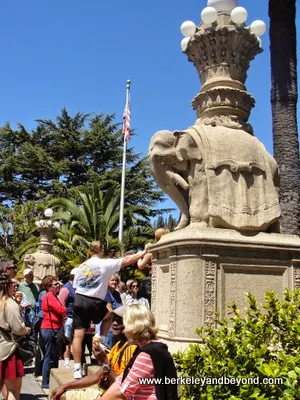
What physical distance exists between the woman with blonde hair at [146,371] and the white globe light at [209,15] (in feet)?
16.0

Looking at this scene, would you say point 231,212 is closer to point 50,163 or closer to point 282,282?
point 282,282

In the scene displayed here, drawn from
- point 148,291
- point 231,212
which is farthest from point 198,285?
point 148,291

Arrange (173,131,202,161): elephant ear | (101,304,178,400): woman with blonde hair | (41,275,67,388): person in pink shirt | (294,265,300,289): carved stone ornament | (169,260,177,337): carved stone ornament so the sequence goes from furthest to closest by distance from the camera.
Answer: (41,275,67,388): person in pink shirt
(173,131,202,161): elephant ear
(294,265,300,289): carved stone ornament
(169,260,177,337): carved stone ornament
(101,304,178,400): woman with blonde hair

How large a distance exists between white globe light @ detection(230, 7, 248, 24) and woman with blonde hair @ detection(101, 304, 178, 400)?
4933 millimetres

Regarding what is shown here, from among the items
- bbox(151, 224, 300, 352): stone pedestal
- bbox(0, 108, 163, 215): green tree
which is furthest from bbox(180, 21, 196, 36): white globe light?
bbox(0, 108, 163, 215): green tree

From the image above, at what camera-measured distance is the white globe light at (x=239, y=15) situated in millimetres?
6996

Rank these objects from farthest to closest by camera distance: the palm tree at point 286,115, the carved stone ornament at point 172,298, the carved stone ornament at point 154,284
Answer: the palm tree at point 286,115 → the carved stone ornament at point 154,284 → the carved stone ornament at point 172,298

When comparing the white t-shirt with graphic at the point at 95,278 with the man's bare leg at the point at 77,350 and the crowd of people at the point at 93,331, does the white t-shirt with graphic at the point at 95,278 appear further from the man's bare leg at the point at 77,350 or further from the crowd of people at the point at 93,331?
the man's bare leg at the point at 77,350

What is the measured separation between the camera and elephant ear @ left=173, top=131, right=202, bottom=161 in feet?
21.5

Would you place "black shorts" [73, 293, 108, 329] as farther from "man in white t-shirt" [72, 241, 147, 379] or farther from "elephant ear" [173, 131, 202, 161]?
"elephant ear" [173, 131, 202, 161]

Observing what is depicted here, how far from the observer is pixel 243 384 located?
3420 mm

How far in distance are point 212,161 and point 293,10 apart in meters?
9.19

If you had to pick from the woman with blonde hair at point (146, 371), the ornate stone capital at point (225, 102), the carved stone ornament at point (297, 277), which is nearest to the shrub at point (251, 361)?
the woman with blonde hair at point (146, 371)

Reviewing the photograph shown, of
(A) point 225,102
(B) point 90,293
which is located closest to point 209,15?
(A) point 225,102
